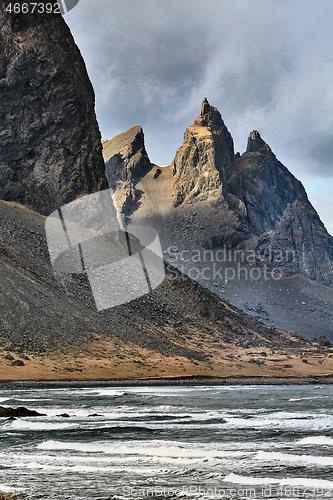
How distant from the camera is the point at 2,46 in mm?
143875

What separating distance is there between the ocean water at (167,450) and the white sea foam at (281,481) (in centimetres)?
4

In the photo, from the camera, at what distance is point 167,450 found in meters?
32.6

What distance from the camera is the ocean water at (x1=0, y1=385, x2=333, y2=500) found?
2388cm

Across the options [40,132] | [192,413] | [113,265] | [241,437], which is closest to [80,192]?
[40,132]

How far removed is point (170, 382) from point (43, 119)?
81.6m

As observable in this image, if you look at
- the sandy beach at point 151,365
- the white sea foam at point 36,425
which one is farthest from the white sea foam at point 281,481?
the sandy beach at point 151,365

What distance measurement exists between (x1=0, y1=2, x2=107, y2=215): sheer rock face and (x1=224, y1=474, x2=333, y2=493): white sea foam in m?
115

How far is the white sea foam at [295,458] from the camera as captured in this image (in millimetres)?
Answer: 29281

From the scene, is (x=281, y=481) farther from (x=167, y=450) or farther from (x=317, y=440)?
(x=317, y=440)

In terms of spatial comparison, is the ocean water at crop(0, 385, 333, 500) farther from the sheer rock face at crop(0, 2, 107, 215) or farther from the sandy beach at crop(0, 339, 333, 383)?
the sheer rock face at crop(0, 2, 107, 215)

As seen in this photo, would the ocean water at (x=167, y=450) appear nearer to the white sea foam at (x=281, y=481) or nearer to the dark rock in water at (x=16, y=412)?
the white sea foam at (x=281, y=481)

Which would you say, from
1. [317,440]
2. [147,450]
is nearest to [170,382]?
[317,440]

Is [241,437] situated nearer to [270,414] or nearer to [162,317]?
[270,414]

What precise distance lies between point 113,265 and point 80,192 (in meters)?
31.5
